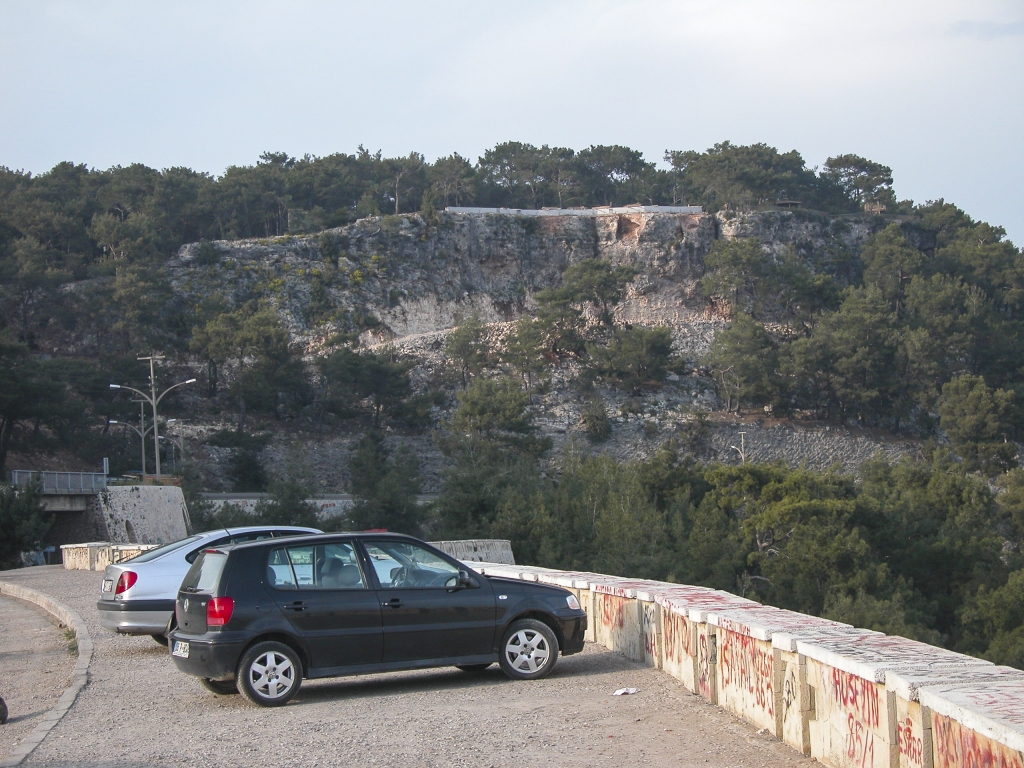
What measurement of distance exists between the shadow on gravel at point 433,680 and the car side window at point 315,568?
1053mm

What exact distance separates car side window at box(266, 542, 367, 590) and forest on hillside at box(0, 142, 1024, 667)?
1128 inches

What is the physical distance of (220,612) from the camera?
866 cm

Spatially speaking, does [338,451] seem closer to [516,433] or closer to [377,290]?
[516,433]

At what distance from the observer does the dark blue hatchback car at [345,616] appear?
28.7 feet

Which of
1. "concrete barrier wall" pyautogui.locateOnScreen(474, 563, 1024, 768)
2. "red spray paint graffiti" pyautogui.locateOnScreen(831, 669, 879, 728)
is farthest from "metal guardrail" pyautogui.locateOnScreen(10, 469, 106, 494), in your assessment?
"red spray paint graffiti" pyautogui.locateOnScreen(831, 669, 879, 728)

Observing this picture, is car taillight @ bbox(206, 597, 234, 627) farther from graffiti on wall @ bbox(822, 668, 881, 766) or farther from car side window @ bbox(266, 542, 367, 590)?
graffiti on wall @ bbox(822, 668, 881, 766)

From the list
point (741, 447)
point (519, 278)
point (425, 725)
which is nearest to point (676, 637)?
point (425, 725)

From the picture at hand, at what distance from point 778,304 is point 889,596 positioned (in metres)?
59.9

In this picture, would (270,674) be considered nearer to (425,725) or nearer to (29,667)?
(425,725)

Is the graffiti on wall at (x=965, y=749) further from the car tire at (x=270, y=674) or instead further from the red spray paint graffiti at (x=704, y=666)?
the car tire at (x=270, y=674)

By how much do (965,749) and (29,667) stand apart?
1073cm

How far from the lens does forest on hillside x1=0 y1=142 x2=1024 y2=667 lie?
43312 mm

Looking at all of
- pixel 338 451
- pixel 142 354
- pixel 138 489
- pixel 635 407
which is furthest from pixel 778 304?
pixel 138 489

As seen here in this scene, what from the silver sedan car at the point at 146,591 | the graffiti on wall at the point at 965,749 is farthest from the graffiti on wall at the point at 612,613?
the graffiti on wall at the point at 965,749
